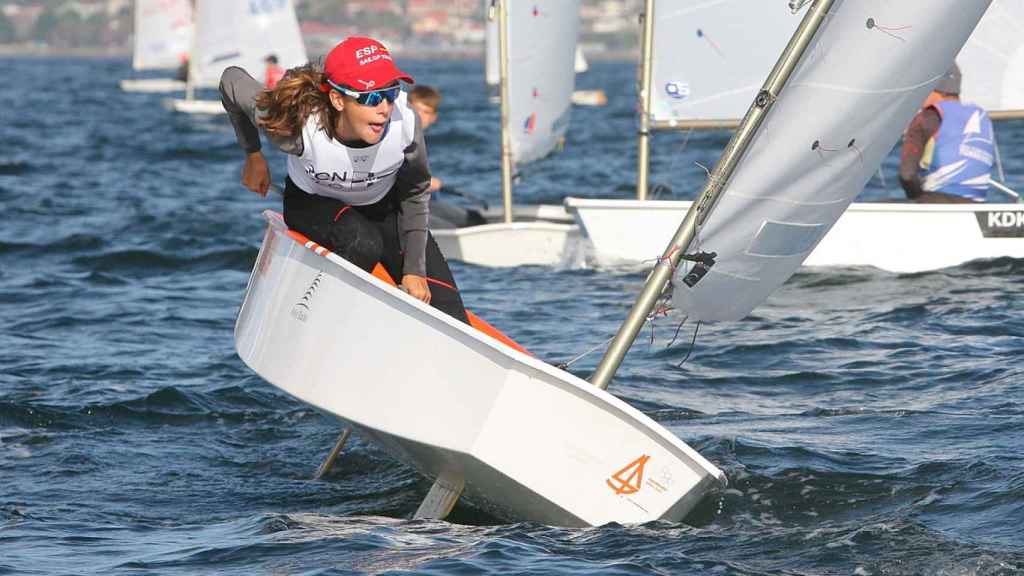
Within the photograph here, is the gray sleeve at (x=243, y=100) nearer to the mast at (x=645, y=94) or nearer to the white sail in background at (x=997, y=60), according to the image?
the mast at (x=645, y=94)

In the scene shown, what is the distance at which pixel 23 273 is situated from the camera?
33.8 feet

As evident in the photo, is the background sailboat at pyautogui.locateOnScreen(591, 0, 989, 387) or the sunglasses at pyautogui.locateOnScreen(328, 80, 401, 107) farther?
the background sailboat at pyautogui.locateOnScreen(591, 0, 989, 387)

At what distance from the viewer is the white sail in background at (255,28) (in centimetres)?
2786

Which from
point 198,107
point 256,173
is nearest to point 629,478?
point 256,173

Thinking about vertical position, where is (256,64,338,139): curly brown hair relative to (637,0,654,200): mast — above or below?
above

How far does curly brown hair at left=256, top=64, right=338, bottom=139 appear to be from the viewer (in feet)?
14.3

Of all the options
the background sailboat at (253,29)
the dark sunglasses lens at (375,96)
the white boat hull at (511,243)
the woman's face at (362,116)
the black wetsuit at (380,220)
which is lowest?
the background sailboat at (253,29)

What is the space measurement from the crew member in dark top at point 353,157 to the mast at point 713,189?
624 mm

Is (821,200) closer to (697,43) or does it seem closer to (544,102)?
(697,43)

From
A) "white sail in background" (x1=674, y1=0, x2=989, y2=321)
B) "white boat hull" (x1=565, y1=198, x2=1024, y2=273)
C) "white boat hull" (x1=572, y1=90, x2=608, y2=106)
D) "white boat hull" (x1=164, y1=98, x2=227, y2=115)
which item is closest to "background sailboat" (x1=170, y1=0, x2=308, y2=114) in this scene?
"white boat hull" (x1=164, y1=98, x2=227, y2=115)

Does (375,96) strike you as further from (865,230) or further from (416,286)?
(865,230)

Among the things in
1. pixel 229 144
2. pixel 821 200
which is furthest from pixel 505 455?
pixel 229 144

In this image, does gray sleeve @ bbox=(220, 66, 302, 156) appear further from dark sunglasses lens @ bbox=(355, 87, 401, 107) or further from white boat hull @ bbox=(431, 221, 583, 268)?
white boat hull @ bbox=(431, 221, 583, 268)

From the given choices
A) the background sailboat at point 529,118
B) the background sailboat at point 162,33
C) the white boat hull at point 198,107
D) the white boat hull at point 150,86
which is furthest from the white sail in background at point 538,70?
the white boat hull at point 150,86
